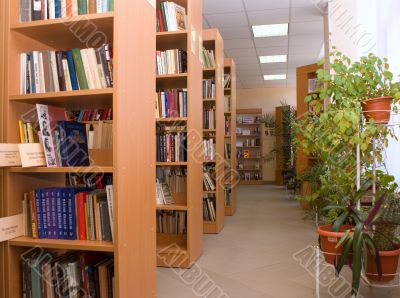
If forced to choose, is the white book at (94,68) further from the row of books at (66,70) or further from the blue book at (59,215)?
the blue book at (59,215)

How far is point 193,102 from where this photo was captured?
10.8 ft

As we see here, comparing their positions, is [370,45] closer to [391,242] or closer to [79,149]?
[391,242]

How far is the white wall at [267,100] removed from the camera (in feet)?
37.0

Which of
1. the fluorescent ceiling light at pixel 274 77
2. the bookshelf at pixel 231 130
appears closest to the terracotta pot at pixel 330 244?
the bookshelf at pixel 231 130

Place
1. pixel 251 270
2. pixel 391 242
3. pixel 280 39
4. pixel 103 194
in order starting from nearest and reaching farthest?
pixel 103 194 < pixel 391 242 < pixel 251 270 < pixel 280 39

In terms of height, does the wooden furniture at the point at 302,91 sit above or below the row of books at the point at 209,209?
above

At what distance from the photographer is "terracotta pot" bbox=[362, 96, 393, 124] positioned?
7.79 feet

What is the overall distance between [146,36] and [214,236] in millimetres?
2945

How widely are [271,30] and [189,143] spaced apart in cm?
396

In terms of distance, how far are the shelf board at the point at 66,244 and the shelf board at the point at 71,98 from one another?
73cm

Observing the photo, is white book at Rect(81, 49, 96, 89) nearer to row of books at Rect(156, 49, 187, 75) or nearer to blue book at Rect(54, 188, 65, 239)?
blue book at Rect(54, 188, 65, 239)

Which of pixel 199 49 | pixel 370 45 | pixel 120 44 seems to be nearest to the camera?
pixel 120 44

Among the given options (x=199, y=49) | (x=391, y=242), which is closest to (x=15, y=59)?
(x=199, y=49)

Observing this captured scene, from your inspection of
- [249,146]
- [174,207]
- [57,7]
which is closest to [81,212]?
[57,7]
